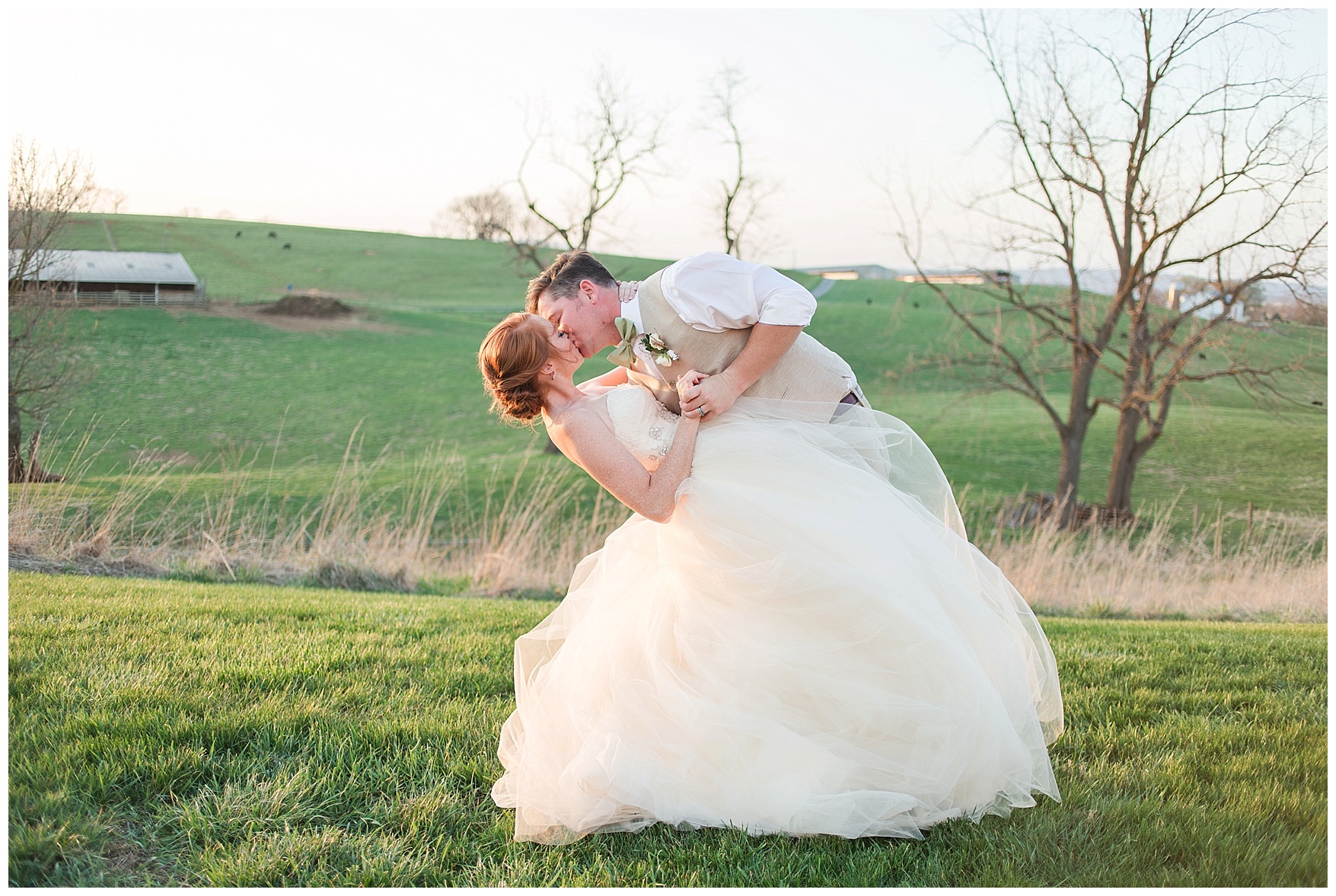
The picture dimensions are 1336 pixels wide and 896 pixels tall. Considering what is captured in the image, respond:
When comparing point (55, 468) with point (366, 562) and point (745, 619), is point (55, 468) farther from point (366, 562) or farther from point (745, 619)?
point (745, 619)

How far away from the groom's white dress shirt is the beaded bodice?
20 cm

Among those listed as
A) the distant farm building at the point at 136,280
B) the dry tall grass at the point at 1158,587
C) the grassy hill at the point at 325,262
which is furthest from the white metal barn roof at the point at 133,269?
the dry tall grass at the point at 1158,587

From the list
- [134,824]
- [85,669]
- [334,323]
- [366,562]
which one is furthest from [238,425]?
[134,824]

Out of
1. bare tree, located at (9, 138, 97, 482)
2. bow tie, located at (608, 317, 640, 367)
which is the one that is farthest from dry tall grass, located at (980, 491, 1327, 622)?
bare tree, located at (9, 138, 97, 482)

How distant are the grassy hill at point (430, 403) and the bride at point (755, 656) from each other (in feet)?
41.4

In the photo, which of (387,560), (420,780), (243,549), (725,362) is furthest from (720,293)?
(243,549)

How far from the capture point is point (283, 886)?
2713mm

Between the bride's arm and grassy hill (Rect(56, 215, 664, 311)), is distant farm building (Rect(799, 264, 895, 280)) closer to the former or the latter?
grassy hill (Rect(56, 215, 664, 311))

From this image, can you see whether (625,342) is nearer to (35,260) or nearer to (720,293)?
(720,293)

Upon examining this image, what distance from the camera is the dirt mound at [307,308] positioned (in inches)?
1403

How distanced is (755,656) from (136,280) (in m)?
40.1

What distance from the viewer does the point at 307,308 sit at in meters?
36.1

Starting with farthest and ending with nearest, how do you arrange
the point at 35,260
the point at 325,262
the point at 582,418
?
the point at 325,262 → the point at 35,260 → the point at 582,418

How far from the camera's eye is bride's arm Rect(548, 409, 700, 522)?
317 cm
